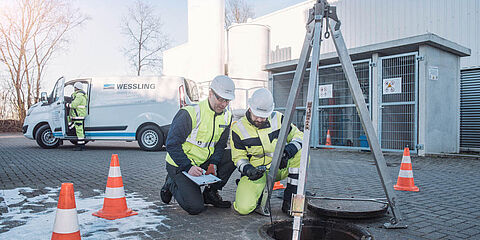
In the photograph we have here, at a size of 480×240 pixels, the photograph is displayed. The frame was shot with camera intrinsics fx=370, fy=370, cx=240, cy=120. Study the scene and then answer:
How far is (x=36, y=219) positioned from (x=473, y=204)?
15.7 ft

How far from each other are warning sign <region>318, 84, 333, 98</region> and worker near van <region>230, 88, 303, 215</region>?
7.27 m

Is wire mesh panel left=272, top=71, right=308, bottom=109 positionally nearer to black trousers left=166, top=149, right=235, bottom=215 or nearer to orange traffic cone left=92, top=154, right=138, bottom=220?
black trousers left=166, top=149, right=235, bottom=215

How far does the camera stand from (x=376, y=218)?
376cm

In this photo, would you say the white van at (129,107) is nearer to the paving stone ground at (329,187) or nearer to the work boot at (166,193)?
the paving stone ground at (329,187)

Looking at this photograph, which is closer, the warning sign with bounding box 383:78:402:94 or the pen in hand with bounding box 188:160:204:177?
the pen in hand with bounding box 188:160:204:177

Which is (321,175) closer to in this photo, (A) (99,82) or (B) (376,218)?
(B) (376,218)

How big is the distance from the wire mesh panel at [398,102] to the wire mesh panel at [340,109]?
55cm

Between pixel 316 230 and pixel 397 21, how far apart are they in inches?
542

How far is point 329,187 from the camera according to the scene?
5.46 m

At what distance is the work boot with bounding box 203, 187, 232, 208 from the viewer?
4238 mm

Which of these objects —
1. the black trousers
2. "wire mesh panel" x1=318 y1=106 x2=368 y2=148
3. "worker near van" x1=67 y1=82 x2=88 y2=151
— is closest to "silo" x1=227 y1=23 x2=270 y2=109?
"wire mesh panel" x1=318 y1=106 x2=368 y2=148

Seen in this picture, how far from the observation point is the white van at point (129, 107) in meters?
11.0

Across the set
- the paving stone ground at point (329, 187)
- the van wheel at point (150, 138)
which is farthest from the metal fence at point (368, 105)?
the van wheel at point (150, 138)

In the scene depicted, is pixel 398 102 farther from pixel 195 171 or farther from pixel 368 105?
pixel 195 171
